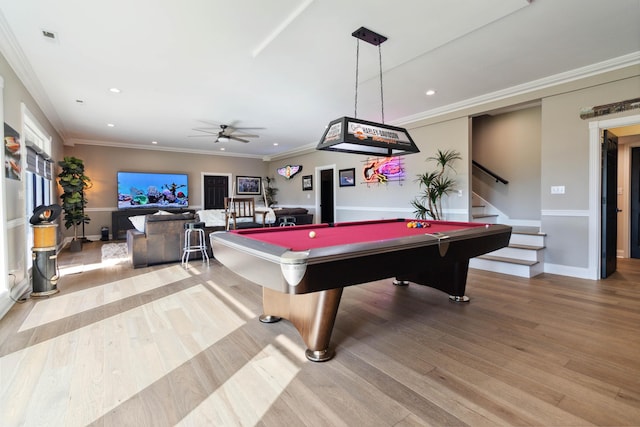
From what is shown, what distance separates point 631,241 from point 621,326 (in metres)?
4.27

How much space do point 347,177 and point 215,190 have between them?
4.82 meters

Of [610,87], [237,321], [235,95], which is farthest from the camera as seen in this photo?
[235,95]

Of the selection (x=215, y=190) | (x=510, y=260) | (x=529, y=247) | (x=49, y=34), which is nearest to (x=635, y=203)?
(x=529, y=247)

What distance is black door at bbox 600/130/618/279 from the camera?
3973mm

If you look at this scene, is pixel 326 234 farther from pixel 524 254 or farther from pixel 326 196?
pixel 326 196

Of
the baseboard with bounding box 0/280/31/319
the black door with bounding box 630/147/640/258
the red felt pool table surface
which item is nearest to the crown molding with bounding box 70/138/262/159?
the baseboard with bounding box 0/280/31/319

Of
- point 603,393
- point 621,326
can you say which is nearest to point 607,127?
point 621,326

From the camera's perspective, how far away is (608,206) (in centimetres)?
409

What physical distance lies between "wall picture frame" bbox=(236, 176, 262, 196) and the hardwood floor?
727 centimetres

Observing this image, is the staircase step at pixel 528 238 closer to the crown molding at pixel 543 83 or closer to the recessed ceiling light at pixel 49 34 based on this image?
the crown molding at pixel 543 83

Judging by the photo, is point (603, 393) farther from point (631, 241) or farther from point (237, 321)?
point (631, 241)

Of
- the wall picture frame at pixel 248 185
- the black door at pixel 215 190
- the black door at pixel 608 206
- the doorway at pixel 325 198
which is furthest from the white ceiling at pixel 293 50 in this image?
the wall picture frame at pixel 248 185

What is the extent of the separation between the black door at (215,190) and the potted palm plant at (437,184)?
267 inches

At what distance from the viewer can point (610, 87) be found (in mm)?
3791
